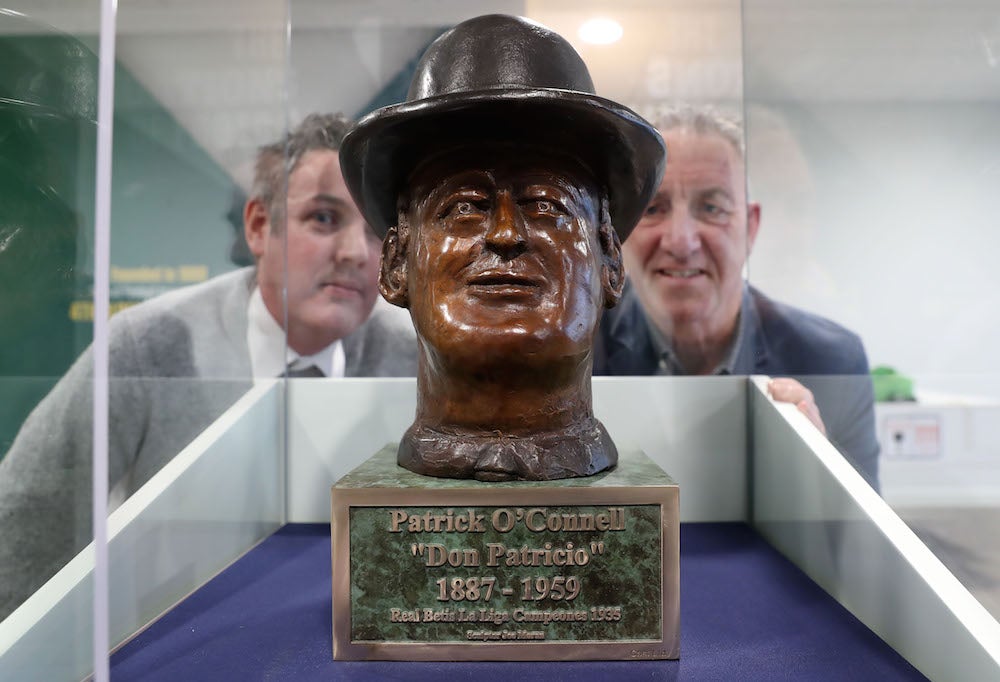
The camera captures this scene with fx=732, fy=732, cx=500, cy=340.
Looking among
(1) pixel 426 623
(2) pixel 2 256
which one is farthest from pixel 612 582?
(2) pixel 2 256

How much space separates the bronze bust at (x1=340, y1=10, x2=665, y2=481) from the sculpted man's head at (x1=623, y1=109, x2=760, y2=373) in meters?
1.10

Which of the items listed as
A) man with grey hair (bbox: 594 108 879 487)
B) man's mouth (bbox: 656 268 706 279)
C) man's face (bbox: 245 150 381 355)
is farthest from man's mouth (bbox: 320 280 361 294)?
man's mouth (bbox: 656 268 706 279)

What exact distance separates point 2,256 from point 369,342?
5.74 feet

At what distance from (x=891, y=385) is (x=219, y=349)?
8.84ft

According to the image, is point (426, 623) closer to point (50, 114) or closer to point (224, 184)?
point (50, 114)

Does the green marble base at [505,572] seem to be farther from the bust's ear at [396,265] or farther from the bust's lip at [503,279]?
the bust's ear at [396,265]

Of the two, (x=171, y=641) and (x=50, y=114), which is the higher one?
(x=50, y=114)

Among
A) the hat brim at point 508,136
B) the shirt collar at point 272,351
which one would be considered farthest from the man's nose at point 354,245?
the hat brim at point 508,136

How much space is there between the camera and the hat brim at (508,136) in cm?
187

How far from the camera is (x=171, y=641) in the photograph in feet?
6.33

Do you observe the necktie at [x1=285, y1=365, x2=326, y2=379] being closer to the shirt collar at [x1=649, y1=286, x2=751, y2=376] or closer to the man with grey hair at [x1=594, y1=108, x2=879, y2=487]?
the man with grey hair at [x1=594, y1=108, x2=879, y2=487]

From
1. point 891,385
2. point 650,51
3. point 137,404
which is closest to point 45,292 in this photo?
point 137,404

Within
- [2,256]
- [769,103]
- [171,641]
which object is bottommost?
[171,641]

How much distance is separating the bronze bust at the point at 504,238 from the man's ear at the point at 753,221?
1227mm
